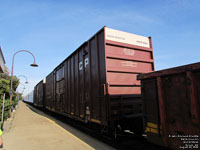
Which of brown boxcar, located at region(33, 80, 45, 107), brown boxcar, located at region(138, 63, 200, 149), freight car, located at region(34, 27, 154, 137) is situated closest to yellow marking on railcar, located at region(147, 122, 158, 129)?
brown boxcar, located at region(138, 63, 200, 149)

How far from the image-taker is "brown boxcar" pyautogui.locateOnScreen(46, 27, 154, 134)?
16.7 feet

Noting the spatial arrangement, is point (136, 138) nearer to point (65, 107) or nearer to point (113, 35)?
point (113, 35)

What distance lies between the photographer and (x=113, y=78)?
17.3ft

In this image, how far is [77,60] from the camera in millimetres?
7594

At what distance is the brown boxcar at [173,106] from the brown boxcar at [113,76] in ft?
4.83

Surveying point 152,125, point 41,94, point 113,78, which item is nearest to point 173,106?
point 152,125

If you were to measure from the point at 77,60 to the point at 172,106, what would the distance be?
5.47 meters

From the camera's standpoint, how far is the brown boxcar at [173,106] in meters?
2.76

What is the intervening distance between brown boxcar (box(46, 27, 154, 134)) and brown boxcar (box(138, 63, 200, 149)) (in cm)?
147

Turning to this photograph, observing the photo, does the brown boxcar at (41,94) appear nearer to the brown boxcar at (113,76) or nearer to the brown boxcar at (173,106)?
the brown boxcar at (113,76)

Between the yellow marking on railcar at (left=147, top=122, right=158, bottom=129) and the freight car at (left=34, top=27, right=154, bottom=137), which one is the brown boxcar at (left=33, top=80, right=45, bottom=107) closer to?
the freight car at (left=34, top=27, right=154, bottom=137)

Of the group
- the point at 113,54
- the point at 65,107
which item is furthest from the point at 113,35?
the point at 65,107

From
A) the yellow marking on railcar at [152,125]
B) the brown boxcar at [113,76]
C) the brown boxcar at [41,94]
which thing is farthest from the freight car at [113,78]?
the brown boxcar at [41,94]

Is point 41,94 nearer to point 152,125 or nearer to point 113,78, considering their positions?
point 113,78
